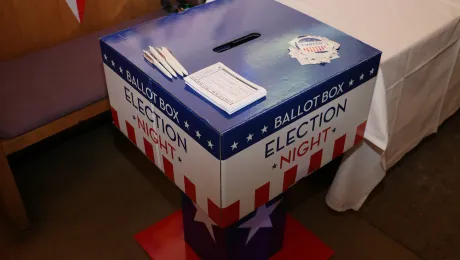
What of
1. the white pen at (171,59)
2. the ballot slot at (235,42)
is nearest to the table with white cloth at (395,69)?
the ballot slot at (235,42)

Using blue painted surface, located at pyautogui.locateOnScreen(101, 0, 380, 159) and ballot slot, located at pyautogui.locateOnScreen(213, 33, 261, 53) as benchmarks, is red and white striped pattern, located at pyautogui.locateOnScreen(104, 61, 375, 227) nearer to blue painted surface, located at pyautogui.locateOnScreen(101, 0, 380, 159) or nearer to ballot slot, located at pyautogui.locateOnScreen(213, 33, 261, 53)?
blue painted surface, located at pyautogui.locateOnScreen(101, 0, 380, 159)

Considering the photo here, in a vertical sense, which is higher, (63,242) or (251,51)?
(251,51)

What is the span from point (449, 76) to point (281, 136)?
36.4 inches

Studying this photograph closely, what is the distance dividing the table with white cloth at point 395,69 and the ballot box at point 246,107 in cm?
17

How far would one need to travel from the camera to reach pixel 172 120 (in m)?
0.93

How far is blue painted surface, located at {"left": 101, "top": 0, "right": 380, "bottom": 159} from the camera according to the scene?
34.3 inches

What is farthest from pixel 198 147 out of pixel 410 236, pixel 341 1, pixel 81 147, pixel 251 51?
pixel 81 147

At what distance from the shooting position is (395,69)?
1232 mm

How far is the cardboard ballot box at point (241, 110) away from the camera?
88 centimetres

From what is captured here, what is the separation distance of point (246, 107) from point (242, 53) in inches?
7.7

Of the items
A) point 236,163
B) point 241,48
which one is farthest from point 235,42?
Result: point 236,163

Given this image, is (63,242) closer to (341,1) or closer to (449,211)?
(341,1)

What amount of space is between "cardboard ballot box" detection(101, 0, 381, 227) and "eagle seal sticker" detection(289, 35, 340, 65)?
1cm

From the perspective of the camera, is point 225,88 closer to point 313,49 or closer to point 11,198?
point 313,49
